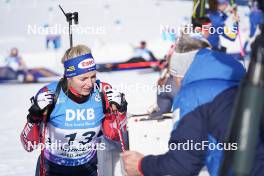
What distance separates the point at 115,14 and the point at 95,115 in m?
10.8

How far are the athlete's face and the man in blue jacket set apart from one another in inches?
52.9

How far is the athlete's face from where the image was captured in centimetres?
308

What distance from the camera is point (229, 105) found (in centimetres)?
168

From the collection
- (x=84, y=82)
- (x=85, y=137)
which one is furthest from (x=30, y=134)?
(x=84, y=82)

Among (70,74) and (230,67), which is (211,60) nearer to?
(230,67)

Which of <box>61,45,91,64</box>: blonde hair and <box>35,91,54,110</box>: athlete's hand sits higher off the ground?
<box>61,45,91,64</box>: blonde hair

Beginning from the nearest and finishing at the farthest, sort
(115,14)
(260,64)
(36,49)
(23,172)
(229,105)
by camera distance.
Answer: (260,64) → (229,105) → (23,172) → (36,49) → (115,14)

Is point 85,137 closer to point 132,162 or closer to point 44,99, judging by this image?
point 44,99

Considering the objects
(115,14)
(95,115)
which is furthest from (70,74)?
(115,14)

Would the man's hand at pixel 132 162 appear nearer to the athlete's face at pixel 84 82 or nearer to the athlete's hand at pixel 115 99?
the athlete's face at pixel 84 82

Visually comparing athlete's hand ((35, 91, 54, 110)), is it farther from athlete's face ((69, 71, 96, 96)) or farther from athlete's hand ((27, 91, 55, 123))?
athlete's face ((69, 71, 96, 96))

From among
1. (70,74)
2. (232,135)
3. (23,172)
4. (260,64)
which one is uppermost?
(260,64)

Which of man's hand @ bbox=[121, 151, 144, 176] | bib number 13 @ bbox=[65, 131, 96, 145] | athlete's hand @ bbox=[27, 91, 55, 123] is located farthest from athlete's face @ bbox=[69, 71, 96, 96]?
man's hand @ bbox=[121, 151, 144, 176]

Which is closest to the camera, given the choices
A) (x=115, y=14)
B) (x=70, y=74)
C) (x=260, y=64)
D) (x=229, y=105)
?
(x=260, y=64)
